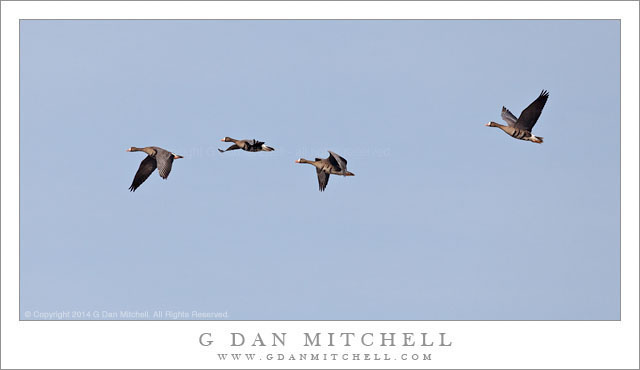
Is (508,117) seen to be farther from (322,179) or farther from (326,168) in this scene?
(322,179)

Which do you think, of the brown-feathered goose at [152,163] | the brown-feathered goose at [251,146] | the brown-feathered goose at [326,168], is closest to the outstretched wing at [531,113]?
the brown-feathered goose at [326,168]

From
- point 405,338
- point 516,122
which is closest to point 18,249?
point 405,338

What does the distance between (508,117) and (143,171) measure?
40.3ft

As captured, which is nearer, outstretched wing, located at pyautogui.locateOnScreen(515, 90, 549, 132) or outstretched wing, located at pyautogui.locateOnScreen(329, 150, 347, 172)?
outstretched wing, located at pyautogui.locateOnScreen(329, 150, 347, 172)

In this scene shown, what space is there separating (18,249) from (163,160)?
5.26 metres

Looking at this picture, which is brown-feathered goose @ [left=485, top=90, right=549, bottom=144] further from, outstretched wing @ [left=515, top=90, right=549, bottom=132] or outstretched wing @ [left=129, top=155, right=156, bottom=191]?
outstretched wing @ [left=129, top=155, right=156, bottom=191]

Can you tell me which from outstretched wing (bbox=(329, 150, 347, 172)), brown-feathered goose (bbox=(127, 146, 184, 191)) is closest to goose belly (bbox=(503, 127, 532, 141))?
outstretched wing (bbox=(329, 150, 347, 172))

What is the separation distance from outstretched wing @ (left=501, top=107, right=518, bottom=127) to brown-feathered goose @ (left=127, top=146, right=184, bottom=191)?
1070cm

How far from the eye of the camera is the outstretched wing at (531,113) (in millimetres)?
37531

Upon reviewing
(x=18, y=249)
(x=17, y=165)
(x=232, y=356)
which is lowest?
(x=232, y=356)

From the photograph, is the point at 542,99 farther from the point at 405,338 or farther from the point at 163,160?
the point at 163,160

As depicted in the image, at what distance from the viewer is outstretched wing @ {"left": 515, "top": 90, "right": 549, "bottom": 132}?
37531 mm

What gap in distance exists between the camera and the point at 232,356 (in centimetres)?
3531

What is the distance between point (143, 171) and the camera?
39656 millimetres
